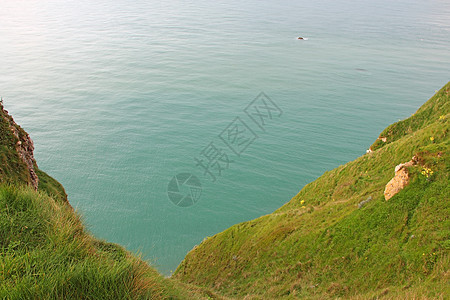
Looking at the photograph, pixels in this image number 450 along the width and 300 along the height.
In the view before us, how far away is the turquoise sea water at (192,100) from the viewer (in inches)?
2078

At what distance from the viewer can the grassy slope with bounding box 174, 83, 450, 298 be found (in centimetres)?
1641

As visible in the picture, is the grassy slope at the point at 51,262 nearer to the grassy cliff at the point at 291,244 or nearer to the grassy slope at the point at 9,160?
the grassy cliff at the point at 291,244

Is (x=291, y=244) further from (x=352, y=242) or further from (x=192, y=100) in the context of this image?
(x=192, y=100)

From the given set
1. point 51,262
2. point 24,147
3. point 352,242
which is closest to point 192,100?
point 24,147

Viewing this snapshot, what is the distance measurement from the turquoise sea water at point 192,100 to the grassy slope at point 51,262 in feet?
103

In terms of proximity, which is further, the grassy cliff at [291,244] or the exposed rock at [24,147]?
the exposed rock at [24,147]

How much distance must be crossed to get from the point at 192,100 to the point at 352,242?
65.4m

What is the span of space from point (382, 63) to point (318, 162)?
5655 cm

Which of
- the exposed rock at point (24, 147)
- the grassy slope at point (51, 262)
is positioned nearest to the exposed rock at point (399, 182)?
the grassy slope at point (51, 262)

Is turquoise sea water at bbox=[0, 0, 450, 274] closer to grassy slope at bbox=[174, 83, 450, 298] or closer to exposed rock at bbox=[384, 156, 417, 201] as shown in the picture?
grassy slope at bbox=[174, 83, 450, 298]

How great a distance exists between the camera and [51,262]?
8.44m

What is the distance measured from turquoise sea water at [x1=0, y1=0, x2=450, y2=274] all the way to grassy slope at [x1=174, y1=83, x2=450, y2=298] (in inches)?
732

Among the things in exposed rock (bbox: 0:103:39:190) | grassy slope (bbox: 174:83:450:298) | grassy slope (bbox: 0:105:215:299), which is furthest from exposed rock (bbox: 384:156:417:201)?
exposed rock (bbox: 0:103:39:190)

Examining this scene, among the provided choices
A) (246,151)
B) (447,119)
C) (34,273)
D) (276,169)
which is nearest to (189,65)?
(246,151)
